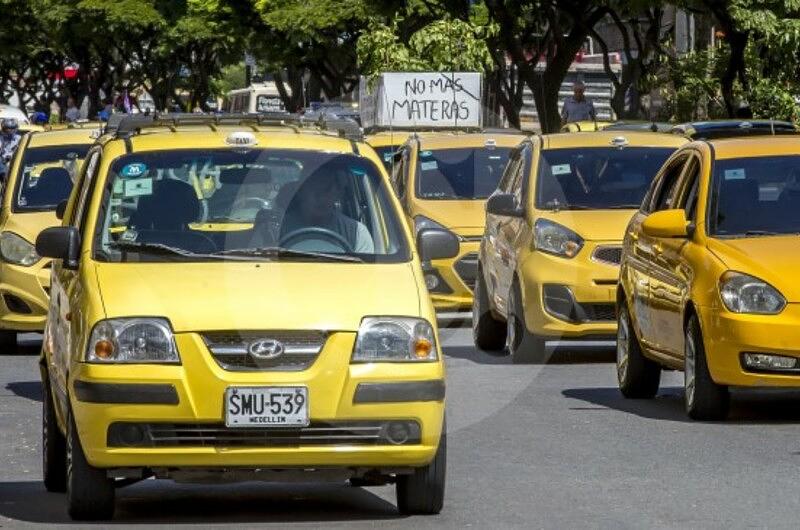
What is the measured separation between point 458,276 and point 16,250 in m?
4.58

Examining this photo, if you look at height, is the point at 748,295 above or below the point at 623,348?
above

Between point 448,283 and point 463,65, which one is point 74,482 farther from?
point 463,65

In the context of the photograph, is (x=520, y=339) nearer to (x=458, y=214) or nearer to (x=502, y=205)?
(x=502, y=205)

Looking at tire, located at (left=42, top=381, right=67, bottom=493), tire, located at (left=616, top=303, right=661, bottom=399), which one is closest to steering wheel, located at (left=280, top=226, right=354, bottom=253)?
tire, located at (left=42, top=381, right=67, bottom=493)

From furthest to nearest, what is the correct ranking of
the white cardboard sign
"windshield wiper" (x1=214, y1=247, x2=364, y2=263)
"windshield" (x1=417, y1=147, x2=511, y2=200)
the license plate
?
the white cardboard sign
"windshield" (x1=417, y1=147, x2=511, y2=200)
"windshield wiper" (x1=214, y1=247, x2=364, y2=263)
the license plate

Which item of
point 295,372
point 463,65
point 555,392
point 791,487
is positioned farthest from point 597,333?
point 463,65

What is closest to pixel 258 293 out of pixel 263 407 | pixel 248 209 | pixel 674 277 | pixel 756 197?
pixel 263 407

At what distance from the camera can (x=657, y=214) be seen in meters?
13.7

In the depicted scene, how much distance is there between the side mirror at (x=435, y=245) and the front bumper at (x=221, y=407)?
131cm

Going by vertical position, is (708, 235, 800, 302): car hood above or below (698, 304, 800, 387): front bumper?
above

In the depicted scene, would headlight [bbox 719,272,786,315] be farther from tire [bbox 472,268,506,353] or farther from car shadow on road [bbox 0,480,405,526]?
tire [bbox 472,268,506,353]

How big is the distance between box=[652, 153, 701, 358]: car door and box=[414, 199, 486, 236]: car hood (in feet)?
24.3

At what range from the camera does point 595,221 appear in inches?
707

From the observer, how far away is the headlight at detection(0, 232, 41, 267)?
1912cm
